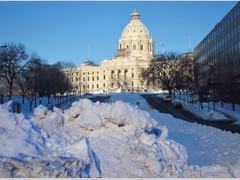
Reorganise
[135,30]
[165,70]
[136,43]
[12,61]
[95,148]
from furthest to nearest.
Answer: [135,30] < [136,43] < [165,70] < [12,61] < [95,148]

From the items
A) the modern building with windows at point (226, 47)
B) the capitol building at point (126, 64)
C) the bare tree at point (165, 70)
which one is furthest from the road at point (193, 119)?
the capitol building at point (126, 64)

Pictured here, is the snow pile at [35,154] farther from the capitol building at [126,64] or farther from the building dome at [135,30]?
the building dome at [135,30]

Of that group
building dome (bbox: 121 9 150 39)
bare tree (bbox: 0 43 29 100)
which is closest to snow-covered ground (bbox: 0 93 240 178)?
bare tree (bbox: 0 43 29 100)

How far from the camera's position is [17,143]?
26.8 feet

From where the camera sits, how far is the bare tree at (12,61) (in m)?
43.0

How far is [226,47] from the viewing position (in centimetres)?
5712

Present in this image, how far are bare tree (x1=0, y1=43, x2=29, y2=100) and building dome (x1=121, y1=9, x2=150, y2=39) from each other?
131m

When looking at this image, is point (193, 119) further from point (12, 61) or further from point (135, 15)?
point (135, 15)

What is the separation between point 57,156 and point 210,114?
27.8 m

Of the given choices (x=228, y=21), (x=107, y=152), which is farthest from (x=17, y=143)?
(x=228, y=21)

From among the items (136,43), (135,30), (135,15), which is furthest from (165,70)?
(135,15)

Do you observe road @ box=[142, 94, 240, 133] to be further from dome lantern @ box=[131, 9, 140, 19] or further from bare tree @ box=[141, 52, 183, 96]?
dome lantern @ box=[131, 9, 140, 19]

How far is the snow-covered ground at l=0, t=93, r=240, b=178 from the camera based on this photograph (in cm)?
750

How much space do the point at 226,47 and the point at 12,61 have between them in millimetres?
31524
